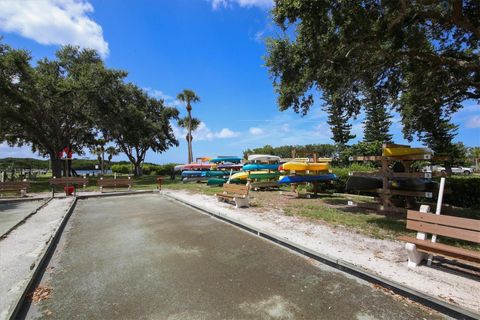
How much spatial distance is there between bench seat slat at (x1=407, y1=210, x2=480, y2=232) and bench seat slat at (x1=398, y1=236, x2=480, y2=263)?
1.08ft

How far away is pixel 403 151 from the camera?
8.98 metres

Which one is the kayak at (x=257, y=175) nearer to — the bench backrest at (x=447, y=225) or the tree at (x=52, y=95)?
the bench backrest at (x=447, y=225)

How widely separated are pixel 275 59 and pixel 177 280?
8.41 meters

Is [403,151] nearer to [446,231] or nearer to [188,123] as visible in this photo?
[446,231]

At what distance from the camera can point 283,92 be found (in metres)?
10.7

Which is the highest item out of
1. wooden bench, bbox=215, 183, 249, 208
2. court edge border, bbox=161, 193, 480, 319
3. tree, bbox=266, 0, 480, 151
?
tree, bbox=266, 0, 480, 151

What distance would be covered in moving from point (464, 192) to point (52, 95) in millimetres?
27225

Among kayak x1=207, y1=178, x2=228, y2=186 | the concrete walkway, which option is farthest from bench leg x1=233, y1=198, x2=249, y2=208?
kayak x1=207, y1=178, x2=228, y2=186

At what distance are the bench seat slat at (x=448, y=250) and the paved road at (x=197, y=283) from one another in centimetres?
111

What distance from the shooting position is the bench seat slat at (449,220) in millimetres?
3811

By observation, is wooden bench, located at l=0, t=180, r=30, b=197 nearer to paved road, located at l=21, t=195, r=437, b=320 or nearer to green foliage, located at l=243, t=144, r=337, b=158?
paved road, located at l=21, t=195, r=437, b=320

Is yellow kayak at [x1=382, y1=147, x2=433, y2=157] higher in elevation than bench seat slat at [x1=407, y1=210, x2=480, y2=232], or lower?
higher

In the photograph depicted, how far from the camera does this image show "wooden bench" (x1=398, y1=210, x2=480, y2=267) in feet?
12.4

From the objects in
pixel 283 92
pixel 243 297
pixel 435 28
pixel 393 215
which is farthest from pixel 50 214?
pixel 435 28
